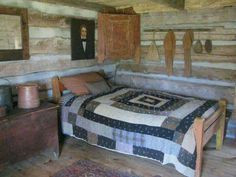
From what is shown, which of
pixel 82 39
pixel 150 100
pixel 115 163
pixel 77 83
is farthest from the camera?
pixel 82 39

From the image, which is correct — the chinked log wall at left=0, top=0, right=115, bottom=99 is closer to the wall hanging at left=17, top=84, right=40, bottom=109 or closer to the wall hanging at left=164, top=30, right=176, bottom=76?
the wall hanging at left=17, top=84, right=40, bottom=109

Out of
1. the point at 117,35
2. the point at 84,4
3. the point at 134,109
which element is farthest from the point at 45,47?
the point at 134,109

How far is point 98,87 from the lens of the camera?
13.0 feet

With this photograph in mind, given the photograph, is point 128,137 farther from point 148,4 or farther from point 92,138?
point 148,4

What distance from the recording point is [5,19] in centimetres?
304

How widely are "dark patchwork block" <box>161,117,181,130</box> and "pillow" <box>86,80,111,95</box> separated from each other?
1324mm

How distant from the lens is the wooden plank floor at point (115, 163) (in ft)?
9.50

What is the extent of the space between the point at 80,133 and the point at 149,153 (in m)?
1.00

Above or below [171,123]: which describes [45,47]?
above

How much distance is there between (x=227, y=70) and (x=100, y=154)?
7.10 feet

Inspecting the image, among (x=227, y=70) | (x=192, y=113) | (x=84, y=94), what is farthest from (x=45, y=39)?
(x=227, y=70)

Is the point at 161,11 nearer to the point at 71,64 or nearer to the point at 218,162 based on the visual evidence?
the point at 71,64

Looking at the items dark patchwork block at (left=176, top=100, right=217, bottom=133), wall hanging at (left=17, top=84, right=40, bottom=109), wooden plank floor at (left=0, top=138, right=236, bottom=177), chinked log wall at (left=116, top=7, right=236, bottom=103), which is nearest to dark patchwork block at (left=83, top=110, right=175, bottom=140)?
dark patchwork block at (left=176, top=100, right=217, bottom=133)

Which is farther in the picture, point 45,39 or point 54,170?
point 45,39
